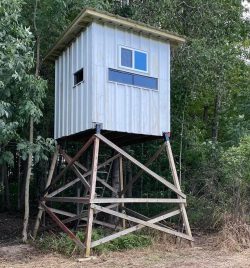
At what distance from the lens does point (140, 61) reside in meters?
10.7

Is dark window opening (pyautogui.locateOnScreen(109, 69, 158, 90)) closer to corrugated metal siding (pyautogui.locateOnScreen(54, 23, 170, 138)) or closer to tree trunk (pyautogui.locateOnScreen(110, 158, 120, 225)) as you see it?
corrugated metal siding (pyautogui.locateOnScreen(54, 23, 170, 138))

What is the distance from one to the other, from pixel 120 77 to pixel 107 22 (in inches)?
54.5

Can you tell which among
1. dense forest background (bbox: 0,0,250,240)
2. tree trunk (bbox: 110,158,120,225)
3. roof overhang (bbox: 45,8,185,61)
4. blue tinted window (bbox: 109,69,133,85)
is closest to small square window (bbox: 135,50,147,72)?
blue tinted window (bbox: 109,69,133,85)

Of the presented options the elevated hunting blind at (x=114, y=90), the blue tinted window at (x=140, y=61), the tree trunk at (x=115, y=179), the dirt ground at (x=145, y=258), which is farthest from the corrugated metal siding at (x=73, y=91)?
the dirt ground at (x=145, y=258)

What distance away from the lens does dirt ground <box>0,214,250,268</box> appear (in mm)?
8281

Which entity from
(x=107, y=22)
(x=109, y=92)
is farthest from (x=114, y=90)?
(x=107, y=22)

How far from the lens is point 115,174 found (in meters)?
12.9

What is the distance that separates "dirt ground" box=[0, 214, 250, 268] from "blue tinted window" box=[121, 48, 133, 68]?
452 centimetres

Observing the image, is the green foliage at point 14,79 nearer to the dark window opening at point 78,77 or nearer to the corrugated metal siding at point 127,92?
the dark window opening at point 78,77

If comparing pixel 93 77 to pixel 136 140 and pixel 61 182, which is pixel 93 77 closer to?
pixel 136 140

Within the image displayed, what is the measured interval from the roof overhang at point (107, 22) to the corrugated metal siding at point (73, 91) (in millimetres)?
183

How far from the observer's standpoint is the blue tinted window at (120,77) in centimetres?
1026

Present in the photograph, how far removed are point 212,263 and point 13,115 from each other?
18.6 ft

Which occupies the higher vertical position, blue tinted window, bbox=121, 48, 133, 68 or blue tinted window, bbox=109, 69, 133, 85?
blue tinted window, bbox=121, 48, 133, 68
